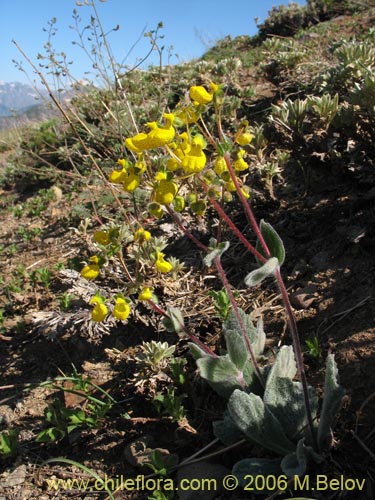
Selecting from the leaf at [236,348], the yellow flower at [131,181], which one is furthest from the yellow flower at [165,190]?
the leaf at [236,348]

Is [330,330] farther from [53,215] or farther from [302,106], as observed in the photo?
[53,215]

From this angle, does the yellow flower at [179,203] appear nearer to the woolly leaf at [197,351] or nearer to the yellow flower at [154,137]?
the yellow flower at [154,137]

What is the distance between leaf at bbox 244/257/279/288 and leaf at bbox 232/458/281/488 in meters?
0.69

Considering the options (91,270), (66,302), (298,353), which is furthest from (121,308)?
(66,302)

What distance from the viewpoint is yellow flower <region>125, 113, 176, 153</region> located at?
4.10 ft

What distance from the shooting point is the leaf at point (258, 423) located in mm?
1409

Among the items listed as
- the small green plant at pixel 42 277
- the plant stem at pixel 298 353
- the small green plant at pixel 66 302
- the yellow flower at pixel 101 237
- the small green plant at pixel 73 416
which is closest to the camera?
the plant stem at pixel 298 353

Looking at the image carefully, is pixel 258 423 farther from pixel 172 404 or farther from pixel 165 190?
pixel 165 190

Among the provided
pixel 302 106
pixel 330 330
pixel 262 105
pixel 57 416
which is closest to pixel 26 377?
pixel 57 416

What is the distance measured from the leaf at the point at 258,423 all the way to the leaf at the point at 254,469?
5 cm

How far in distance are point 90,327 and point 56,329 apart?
9.0 inches

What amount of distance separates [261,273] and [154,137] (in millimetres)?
Answer: 537

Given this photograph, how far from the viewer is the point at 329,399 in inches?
54.6

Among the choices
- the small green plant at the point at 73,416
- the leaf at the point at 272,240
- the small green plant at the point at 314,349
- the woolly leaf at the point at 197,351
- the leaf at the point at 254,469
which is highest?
the leaf at the point at 272,240
